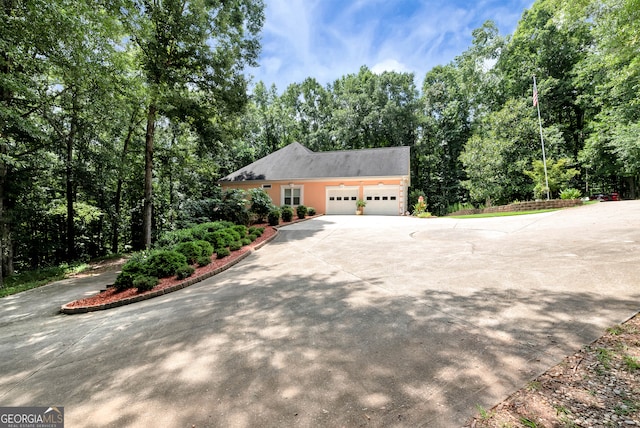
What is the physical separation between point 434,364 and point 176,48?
1349 cm

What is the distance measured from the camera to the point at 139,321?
402 centimetres

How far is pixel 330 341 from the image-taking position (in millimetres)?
2781

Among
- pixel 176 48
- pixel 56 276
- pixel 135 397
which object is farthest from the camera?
pixel 176 48

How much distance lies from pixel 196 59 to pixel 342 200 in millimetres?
11910

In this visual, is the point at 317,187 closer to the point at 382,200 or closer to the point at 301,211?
the point at 301,211

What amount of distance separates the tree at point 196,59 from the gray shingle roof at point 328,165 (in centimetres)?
849

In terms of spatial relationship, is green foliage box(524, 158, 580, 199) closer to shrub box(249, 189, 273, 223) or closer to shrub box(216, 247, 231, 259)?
shrub box(249, 189, 273, 223)

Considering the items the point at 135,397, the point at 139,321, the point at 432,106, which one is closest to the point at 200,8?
the point at 139,321

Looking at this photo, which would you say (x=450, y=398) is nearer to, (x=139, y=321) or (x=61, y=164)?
(x=139, y=321)

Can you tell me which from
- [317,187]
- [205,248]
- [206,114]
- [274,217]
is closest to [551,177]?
[317,187]

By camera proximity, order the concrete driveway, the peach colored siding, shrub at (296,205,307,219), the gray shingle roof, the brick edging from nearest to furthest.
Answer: the concrete driveway
the brick edging
shrub at (296,205,307,219)
the peach colored siding
the gray shingle roof

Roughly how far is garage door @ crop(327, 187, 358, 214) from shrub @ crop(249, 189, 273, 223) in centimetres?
623

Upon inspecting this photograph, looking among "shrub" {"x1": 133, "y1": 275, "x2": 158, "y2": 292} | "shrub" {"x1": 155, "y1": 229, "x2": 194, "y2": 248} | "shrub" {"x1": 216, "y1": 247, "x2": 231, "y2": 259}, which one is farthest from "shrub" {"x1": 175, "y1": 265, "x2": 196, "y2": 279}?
"shrub" {"x1": 155, "y1": 229, "x2": 194, "y2": 248}

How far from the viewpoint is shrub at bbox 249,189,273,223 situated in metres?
13.6
